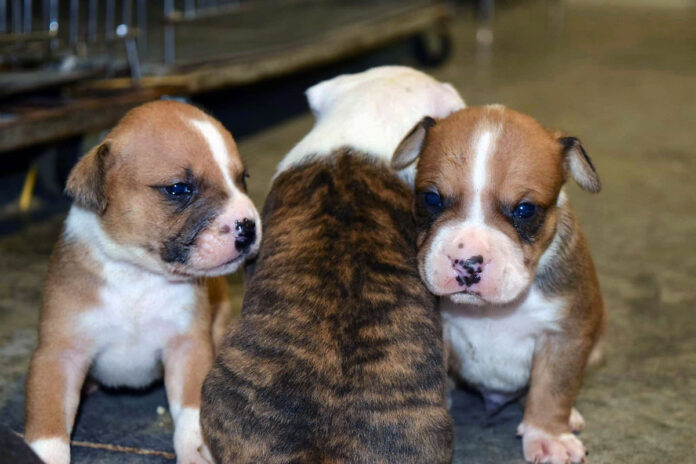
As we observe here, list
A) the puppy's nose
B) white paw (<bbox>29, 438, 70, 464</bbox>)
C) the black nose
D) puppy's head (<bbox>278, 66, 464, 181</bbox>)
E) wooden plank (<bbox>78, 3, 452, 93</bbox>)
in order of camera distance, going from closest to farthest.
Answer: the puppy's nose
white paw (<bbox>29, 438, 70, 464</bbox>)
the black nose
puppy's head (<bbox>278, 66, 464, 181</bbox>)
wooden plank (<bbox>78, 3, 452, 93</bbox>)

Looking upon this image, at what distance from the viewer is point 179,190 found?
356cm

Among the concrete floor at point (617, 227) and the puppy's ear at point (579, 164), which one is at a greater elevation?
the puppy's ear at point (579, 164)

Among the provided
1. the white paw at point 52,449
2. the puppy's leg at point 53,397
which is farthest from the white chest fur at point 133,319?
the white paw at point 52,449

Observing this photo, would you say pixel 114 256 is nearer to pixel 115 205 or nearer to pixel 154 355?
pixel 115 205

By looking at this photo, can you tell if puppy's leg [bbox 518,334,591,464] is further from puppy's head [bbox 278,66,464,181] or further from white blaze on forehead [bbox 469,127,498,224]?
puppy's head [bbox 278,66,464,181]

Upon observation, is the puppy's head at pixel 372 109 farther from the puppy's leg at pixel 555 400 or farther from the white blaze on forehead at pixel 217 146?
the puppy's leg at pixel 555 400

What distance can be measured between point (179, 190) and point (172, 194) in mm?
31

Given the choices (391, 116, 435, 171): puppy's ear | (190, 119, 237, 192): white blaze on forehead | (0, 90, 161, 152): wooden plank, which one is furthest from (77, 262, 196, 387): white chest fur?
(0, 90, 161, 152): wooden plank

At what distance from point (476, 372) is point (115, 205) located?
163 centimetres

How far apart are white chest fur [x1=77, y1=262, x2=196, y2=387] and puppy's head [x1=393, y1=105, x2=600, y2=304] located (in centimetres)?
106

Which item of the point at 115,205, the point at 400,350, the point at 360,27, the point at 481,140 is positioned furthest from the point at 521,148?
the point at 360,27

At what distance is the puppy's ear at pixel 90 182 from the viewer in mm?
3547

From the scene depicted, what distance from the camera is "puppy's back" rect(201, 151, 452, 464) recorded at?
9.93 feet

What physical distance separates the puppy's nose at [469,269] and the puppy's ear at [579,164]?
722mm
